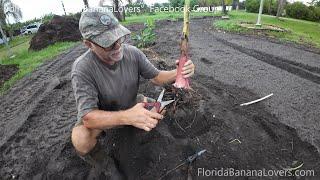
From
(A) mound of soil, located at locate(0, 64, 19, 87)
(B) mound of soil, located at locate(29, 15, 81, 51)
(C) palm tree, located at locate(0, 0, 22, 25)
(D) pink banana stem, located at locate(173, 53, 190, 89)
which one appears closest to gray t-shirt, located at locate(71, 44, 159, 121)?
(D) pink banana stem, located at locate(173, 53, 190, 89)

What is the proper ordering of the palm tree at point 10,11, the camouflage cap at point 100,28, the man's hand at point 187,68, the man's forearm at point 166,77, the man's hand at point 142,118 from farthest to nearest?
the palm tree at point 10,11, the man's forearm at point 166,77, the man's hand at point 187,68, the camouflage cap at point 100,28, the man's hand at point 142,118

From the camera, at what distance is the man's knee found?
2520 mm

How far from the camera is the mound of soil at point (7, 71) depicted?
24.5ft

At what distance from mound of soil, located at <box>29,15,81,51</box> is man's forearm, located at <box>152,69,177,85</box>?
9.39m

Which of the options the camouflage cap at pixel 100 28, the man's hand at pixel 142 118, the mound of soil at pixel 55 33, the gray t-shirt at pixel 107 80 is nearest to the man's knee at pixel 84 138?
the gray t-shirt at pixel 107 80

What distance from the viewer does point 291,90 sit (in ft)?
15.7

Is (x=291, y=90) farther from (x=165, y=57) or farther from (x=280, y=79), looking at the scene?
(x=165, y=57)

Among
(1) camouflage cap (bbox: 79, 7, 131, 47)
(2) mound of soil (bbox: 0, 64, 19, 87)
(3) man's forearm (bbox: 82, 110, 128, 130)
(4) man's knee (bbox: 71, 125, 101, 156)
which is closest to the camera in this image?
(3) man's forearm (bbox: 82, 110, 128, 130)

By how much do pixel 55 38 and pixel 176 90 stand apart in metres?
9.60

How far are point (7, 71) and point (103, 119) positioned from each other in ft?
23.2

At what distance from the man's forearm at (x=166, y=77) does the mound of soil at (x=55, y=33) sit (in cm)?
939

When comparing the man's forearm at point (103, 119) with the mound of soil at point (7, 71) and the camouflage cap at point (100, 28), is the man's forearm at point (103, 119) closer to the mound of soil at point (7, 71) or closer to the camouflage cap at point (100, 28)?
the camouflage cap at point (100, 28)

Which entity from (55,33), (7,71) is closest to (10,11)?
(55,33)

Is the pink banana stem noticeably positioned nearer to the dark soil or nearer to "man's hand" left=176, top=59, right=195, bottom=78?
"man's hand" left=176, top=59, right=195, bottom=78
